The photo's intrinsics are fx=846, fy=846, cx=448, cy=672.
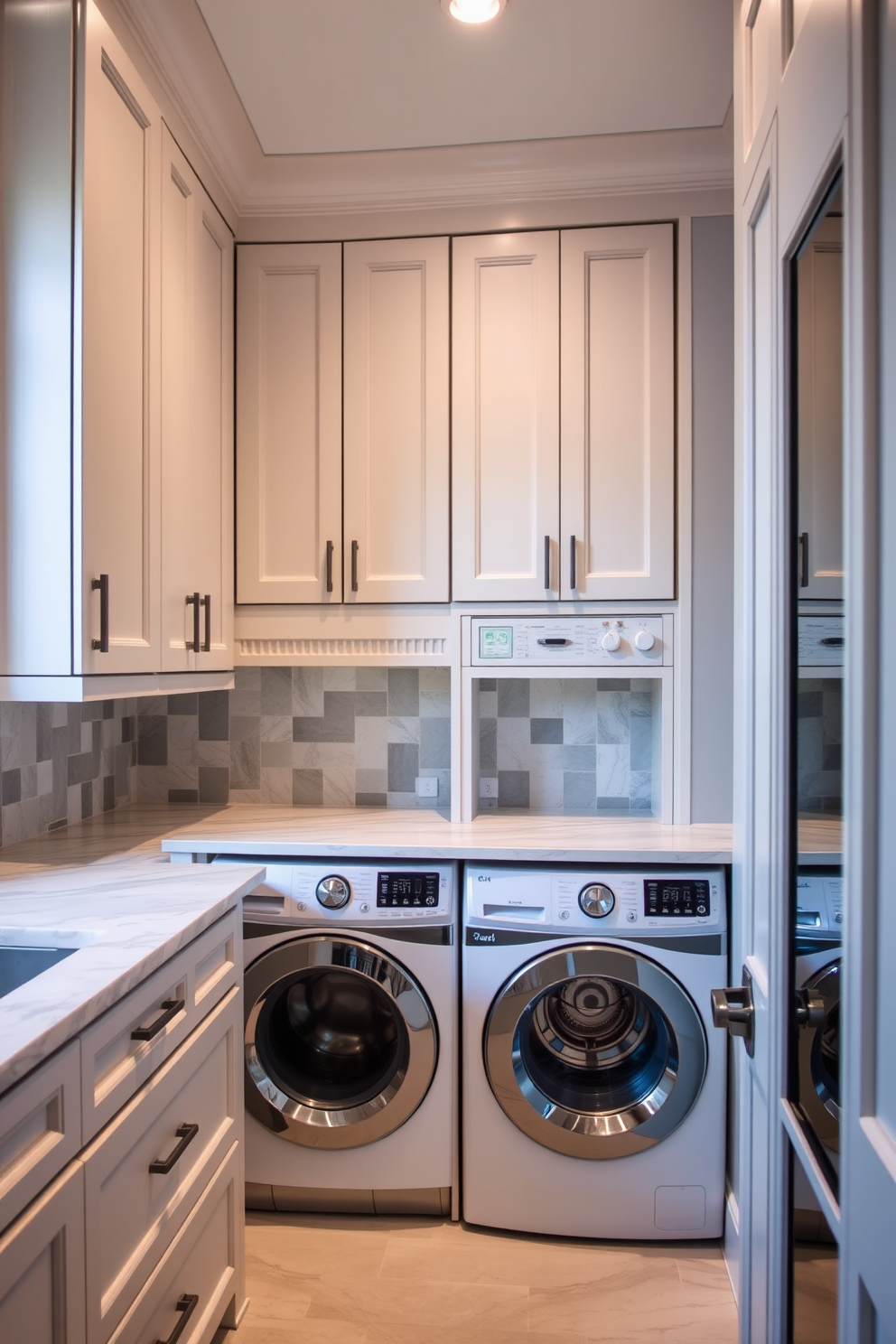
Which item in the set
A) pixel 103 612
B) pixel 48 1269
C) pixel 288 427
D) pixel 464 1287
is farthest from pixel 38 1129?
pixel 288 427

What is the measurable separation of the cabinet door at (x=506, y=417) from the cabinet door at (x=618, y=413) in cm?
4

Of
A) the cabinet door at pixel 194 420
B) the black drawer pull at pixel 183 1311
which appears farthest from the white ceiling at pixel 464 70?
the black drawer pull at pixel 183 1311

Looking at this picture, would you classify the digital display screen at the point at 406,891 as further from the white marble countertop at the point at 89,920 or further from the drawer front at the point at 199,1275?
the drawer front at the point at 199,1275

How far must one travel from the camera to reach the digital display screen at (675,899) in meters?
2.00

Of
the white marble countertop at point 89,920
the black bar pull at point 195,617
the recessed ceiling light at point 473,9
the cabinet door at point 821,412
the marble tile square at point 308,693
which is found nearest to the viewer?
the cabinet door at point 821,412

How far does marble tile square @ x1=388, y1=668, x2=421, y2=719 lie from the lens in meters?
2.72

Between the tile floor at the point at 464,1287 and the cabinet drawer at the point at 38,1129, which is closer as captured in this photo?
the cabinet drawer at the point at 38,1129

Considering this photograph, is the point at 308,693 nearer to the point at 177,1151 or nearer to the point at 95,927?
the point at 95,927

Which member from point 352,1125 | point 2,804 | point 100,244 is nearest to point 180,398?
point 100,244

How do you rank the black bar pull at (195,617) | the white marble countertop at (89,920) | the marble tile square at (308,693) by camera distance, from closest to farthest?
the white marble countertop at (89,920) < the black bar pull at (195,617) < the marble tile square at (308,693)

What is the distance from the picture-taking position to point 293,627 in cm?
248

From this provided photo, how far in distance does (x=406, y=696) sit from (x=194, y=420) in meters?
1.05

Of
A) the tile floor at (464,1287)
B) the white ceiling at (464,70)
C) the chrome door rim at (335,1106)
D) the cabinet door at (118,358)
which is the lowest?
the tile floor at (464,1287)

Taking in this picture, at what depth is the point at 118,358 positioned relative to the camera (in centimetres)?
172
